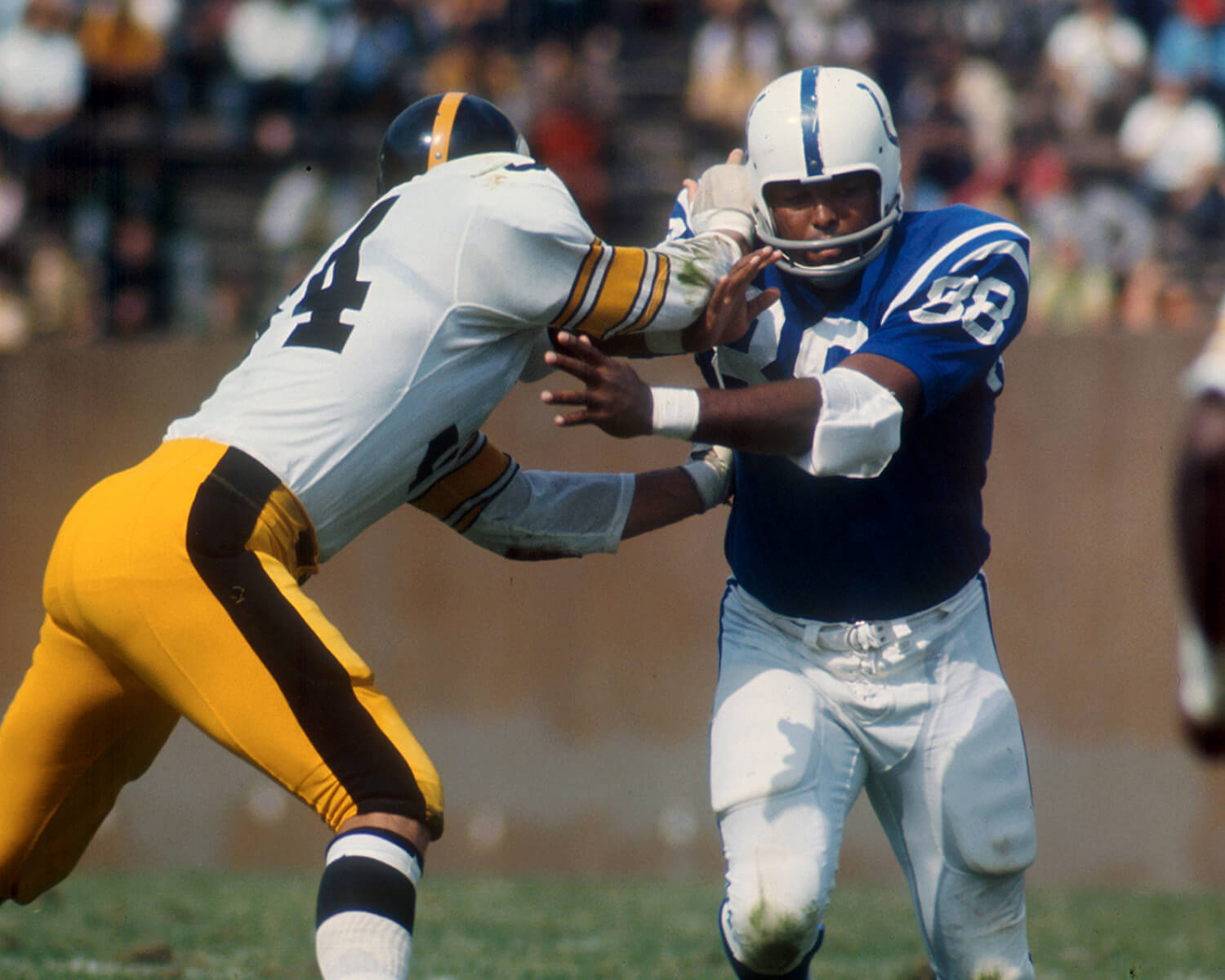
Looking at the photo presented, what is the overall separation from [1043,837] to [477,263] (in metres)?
5.14

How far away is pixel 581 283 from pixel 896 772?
133 cm

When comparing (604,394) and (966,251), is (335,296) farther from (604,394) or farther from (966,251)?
(966,251)

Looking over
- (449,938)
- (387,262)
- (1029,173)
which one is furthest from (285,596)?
(1029,173)

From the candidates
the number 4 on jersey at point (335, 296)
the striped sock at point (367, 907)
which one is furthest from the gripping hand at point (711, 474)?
the striped sock at point (367, 907)

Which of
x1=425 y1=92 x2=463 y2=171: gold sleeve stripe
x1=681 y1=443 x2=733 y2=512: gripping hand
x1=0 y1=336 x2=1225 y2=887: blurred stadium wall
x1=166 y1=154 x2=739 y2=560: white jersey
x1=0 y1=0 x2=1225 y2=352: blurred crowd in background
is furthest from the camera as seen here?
x1=0 y1=0 x2=1225 y2=352: blurred crowd in background

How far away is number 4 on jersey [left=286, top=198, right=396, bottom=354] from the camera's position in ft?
10.6

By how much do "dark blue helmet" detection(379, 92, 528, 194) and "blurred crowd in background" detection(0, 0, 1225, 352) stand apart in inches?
188

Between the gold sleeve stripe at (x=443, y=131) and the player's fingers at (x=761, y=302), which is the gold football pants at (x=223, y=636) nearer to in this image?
the gold sleeve stripe at (x=443, y=131)

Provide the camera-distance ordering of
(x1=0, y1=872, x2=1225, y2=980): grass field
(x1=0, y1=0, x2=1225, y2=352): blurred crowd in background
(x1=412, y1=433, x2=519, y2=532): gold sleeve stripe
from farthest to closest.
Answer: (x1=0, y1=0, x2=1225, y2=352): blurred crowd in background, (x1=0, y1=872, x2=1225, y2=980): grass field, (x1=412, y1=433, x2=519, y2=532): gold sleeve stripe

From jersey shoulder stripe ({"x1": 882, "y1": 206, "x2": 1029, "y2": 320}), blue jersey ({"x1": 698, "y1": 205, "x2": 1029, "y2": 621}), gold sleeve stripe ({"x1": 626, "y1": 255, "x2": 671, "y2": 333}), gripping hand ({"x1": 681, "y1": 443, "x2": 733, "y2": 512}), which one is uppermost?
jersey shoulder stripe ({"x1": 882, "y1": 206, "x2": 1029, "y2": 320})

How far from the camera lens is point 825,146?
362 cm

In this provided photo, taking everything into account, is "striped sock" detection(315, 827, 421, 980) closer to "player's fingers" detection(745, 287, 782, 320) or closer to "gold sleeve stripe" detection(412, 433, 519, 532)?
"gold sleeve stripe" detection(412, 433, 519, 532)

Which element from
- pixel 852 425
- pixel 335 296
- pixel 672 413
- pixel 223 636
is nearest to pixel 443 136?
pixel 335 296

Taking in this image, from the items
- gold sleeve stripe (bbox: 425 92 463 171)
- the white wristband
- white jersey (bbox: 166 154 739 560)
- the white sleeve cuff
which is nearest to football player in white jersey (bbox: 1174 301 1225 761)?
the white sleeve cuff
